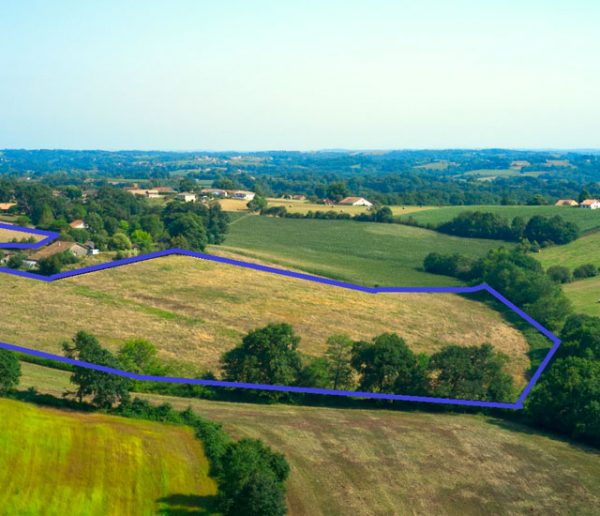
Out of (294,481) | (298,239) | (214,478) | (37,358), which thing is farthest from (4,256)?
(298,239)

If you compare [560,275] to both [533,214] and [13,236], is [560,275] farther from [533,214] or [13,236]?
[13,236]

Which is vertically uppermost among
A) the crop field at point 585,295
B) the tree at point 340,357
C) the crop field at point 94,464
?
the tree at point 340,357

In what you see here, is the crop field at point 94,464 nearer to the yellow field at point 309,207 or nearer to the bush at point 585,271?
the bush at point 585,271

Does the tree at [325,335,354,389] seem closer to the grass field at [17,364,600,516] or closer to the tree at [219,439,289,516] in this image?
the grass field at [17,364,600,516]

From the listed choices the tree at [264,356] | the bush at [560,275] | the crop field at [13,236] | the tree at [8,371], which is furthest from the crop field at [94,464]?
the bush at [560,275]

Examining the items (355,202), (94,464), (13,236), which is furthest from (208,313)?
(355,202)
